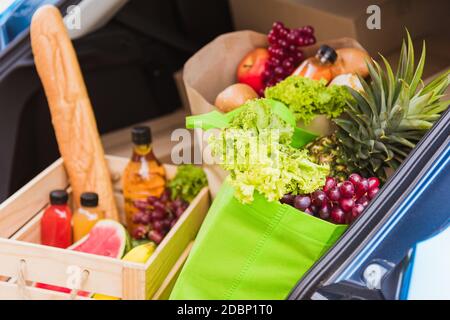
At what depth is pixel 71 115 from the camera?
1.55 m

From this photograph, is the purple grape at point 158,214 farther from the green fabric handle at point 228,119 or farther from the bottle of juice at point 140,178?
the green fabric handle at point 228,119

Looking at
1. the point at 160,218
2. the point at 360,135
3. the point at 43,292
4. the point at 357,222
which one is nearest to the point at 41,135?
the point at 160,218

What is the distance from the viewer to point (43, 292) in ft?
4.31

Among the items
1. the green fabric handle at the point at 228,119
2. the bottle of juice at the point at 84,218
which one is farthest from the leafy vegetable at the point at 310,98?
the bottle of juice at the point at 84,218

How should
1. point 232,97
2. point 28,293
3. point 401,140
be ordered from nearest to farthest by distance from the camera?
point 401,140, point 28,293, point 232,97

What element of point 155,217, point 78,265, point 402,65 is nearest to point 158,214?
point 155,217

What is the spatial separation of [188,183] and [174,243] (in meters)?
0.21

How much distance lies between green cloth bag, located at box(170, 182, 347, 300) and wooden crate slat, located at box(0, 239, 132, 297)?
166 mm

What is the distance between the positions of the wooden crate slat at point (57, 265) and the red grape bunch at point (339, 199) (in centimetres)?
36

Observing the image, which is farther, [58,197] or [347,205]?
[58,197]

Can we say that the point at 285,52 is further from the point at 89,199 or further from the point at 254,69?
the point at 89,199

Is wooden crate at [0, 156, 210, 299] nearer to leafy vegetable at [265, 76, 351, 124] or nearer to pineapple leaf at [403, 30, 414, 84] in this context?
leafy vegetable at [265, 76, 351, 124]

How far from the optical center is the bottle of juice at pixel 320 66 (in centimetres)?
145

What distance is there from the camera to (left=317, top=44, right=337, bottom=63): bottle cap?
4.74 ft
